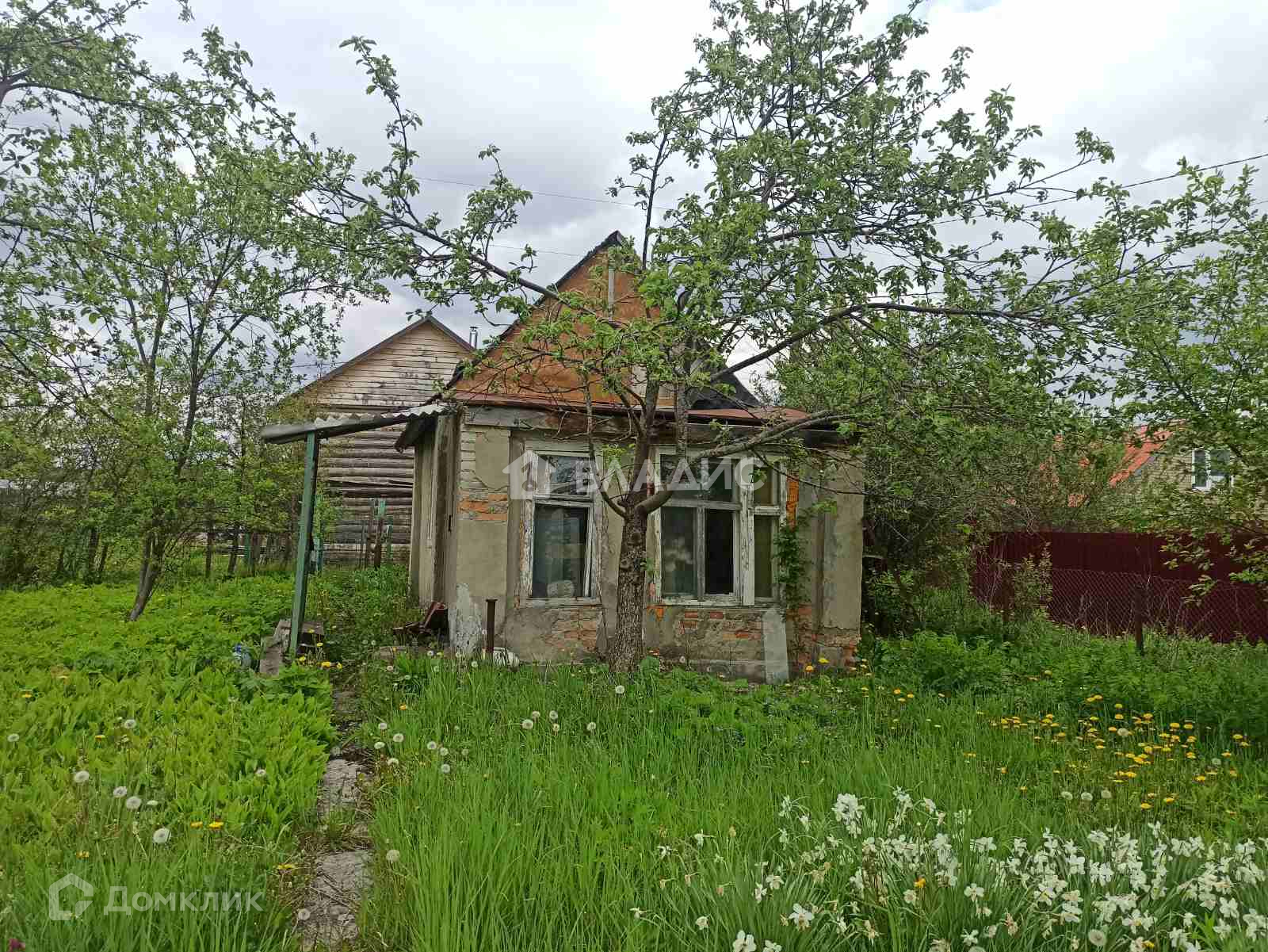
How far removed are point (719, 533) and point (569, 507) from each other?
1.71 meters

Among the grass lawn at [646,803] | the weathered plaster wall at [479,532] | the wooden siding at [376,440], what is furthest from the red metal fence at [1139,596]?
the wooden siding at [376,440]

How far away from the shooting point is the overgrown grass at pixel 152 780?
2.61 m

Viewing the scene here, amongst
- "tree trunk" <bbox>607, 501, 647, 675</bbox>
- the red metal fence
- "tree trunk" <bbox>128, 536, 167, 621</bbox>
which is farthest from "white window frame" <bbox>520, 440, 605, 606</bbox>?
the red metal fence

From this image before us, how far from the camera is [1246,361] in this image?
17.4 feet

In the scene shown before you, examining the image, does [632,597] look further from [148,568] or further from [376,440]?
[376,440]

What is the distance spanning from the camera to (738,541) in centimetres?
873

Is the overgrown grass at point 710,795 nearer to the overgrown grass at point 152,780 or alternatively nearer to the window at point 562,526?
the overgrown grass at point 152,780

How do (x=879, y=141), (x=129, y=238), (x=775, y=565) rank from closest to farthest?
1. (x=879, y=141)
2. (x=129, y=238)
3. (x=775, y=565)

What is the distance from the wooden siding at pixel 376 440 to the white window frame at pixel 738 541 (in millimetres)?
11455

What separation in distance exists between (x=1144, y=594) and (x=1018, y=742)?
6.83m

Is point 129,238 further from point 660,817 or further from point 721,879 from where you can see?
point 721,879

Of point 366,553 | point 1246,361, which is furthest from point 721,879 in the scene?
point 366,553

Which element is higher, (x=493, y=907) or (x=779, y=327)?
(x=779, y=327)

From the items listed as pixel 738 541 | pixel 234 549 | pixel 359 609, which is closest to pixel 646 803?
pixel 738 541
